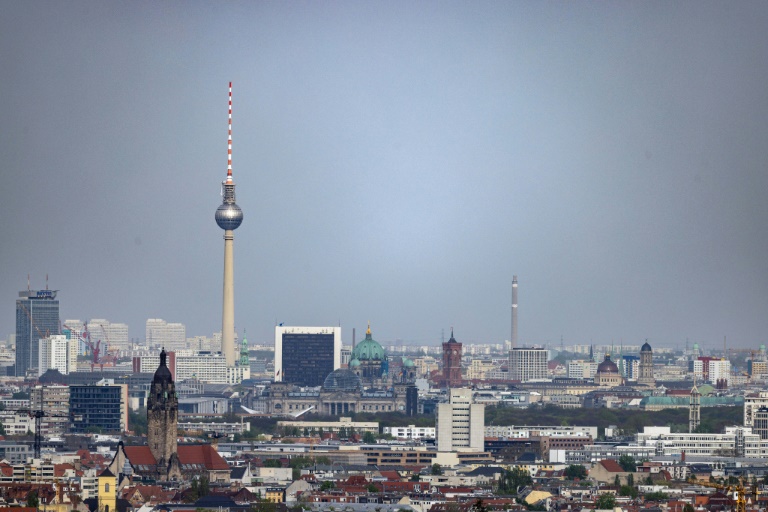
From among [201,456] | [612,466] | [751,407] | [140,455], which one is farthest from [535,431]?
[140,455]

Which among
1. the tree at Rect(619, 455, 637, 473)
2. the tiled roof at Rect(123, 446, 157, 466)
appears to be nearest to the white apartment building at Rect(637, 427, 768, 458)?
the tree at Rect(619, 455, 637, 473)

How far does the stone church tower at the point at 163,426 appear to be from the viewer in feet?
336

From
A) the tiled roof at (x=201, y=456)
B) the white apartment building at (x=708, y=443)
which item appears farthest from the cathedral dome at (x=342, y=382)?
the tiled roof at (x=201, y=456)

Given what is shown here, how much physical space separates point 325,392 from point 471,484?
81.9 metres

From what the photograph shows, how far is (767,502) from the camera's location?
85.2 metres

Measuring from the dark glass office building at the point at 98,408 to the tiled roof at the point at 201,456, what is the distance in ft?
104

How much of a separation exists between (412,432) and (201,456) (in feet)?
123

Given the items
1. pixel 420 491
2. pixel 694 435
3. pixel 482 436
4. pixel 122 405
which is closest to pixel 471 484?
pixel 420 491

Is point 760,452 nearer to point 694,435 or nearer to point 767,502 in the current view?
point 694,435

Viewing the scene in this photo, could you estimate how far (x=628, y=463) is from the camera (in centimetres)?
10994

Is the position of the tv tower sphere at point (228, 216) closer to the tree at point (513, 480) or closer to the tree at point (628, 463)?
the tree at point (628, 463)

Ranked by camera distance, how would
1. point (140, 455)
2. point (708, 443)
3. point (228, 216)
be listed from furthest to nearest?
point (228, 216)
point (708, 443)
point (140, 455)

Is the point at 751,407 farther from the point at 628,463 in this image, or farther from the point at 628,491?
the point at 628,491

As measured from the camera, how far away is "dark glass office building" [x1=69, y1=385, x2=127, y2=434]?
138375 millimetres
